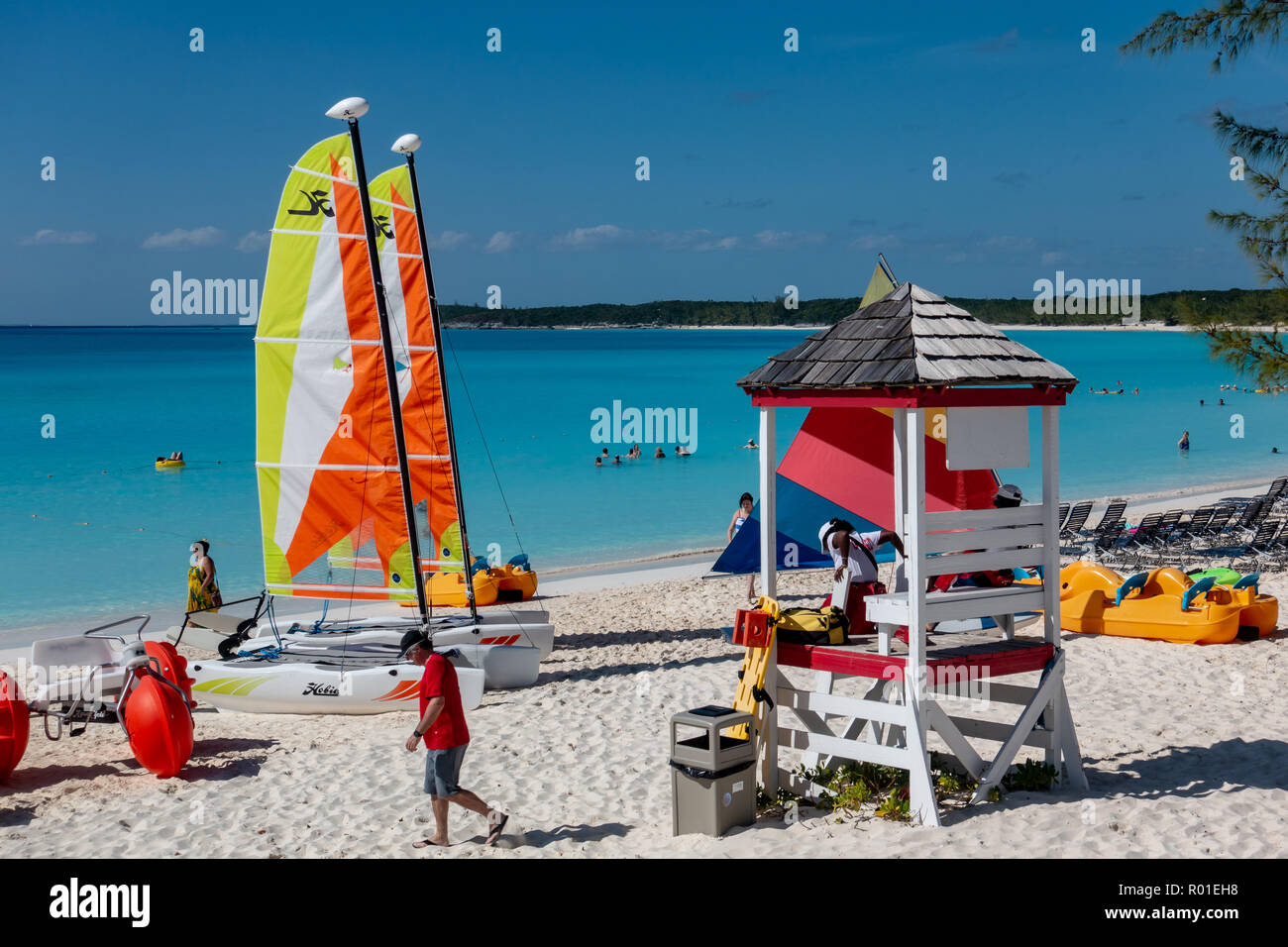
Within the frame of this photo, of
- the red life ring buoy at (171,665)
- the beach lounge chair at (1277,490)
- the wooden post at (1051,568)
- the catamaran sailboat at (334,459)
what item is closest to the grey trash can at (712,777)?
the wooden post at (1051,568)

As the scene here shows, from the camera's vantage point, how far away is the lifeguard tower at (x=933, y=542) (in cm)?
689

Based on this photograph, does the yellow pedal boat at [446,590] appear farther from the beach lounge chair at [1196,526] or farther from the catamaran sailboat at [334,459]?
the beach lounge chair at [1196,526]

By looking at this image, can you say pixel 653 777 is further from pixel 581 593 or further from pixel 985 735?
pixel 581 593

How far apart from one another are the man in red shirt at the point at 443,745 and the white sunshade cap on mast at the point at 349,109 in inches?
245

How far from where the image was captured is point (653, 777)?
855 cm

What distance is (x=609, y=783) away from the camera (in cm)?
850

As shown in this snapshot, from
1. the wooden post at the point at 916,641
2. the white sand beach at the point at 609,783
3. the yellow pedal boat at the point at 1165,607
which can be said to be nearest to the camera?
the white sand beach at the point at 609,783

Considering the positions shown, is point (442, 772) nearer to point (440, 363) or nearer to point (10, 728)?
point (10, 728)

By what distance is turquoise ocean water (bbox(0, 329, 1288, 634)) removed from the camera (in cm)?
2552

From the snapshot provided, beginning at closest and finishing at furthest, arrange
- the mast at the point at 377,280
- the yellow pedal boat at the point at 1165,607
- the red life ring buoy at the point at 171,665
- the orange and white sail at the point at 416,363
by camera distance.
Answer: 1. the red life ring buoy at the point at 171,665
2. the mast at the point at 377,280
3. the yellow pedal boat at the point at 1165,607
4. the orange and white sail at the point at 416,363

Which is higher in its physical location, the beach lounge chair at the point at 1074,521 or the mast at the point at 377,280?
the mast at the point at 377,280

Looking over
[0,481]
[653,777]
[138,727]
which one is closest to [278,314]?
[138,727]

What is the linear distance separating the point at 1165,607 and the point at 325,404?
28.9 feet

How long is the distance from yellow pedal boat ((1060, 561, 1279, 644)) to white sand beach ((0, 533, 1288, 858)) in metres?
0.24
